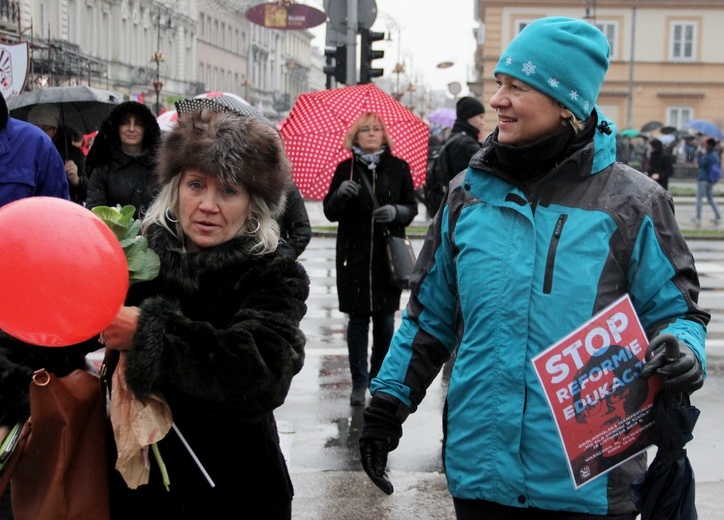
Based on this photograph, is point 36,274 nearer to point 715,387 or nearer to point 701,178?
point 715,387

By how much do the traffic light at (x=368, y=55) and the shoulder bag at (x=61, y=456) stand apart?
32.4 feet

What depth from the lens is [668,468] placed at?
246 centimetres

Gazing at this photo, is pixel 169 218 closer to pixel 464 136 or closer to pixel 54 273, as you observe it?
pixel 54 273

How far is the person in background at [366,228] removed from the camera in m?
6.70

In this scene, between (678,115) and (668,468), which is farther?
(678,115)

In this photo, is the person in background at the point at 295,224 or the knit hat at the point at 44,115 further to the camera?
the knit hat at the point at 44,115

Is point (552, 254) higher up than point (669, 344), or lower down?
higher up

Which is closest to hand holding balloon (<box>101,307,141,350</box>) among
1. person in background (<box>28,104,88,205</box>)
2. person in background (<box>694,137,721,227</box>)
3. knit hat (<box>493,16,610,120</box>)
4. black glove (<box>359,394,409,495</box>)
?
black glove (<box>359,394,409,495</box>)

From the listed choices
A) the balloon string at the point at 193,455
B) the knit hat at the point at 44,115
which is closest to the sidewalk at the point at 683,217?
the knit hat at the point at 44,115

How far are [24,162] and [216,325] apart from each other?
206 centimetres

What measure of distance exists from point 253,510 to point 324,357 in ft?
18.5

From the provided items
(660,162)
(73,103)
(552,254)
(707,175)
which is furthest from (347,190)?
(660,162)

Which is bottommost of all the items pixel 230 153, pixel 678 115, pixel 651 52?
pixel 230 153

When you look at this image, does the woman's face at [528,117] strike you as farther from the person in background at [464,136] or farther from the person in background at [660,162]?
the person in background at [660,162]
